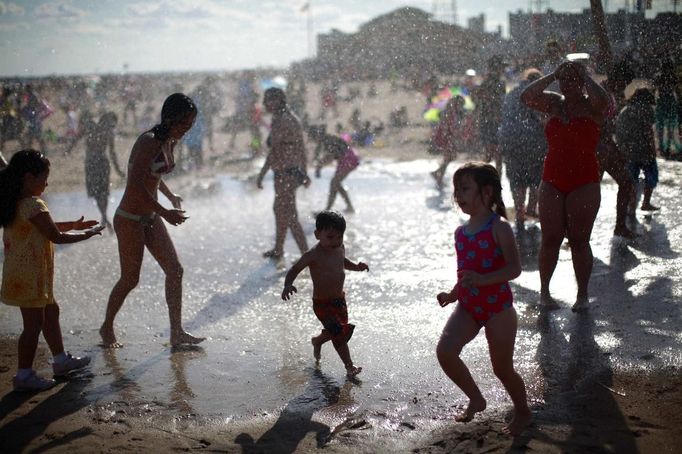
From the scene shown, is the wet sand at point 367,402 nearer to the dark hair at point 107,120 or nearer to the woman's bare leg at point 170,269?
the woman's bare leg at point 170,269

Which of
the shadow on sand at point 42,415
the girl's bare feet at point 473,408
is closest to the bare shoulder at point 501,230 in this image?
the girl's bare feet at point 473,408

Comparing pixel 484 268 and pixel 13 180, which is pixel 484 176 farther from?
pixel 13 180

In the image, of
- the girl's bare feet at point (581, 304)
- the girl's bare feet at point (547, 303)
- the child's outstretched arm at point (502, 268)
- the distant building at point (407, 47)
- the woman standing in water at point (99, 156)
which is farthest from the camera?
the distant building at point (407, 47)

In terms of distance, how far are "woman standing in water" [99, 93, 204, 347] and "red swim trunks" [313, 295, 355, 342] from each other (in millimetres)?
1095

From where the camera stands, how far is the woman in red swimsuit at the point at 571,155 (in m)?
5.23

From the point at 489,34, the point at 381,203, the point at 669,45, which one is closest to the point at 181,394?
the point at 381,203

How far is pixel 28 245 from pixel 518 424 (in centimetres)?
294

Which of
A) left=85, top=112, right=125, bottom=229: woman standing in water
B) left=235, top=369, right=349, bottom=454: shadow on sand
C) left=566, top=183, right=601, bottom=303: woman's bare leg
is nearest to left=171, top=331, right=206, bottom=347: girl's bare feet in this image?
left=235, top=369, right=349, bottom=454: shadow on sand

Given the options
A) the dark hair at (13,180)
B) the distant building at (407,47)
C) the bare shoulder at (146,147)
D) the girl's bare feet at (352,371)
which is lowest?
the girl's bare feet at (352,371)

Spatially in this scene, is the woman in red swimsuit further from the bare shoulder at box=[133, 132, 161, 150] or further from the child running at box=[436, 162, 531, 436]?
the bare shoulder at box=[133, 132, 161, 150]

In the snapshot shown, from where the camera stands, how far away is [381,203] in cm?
1144

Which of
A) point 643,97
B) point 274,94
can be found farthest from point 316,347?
point 643,97

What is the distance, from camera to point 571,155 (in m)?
5.30

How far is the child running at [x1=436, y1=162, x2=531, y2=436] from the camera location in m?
3.60
